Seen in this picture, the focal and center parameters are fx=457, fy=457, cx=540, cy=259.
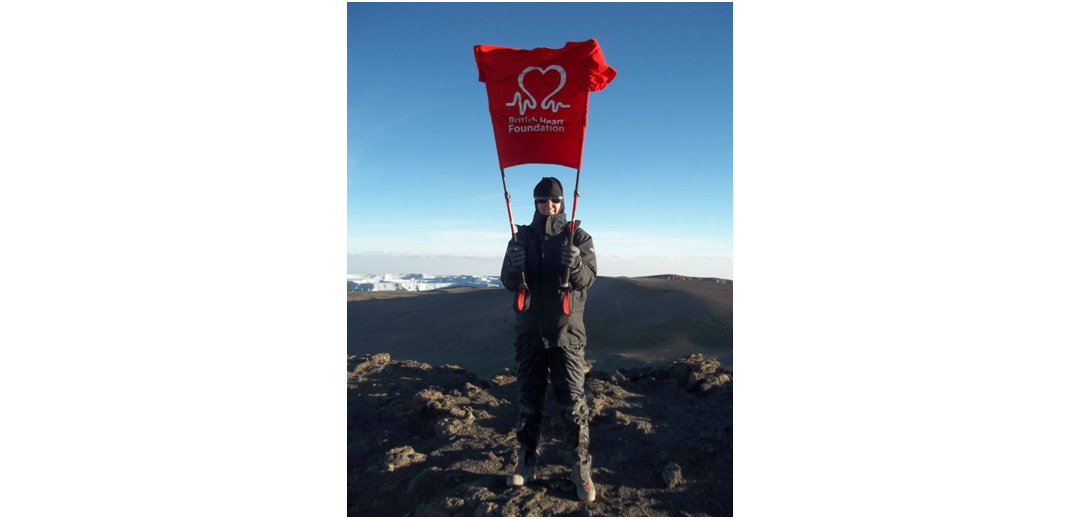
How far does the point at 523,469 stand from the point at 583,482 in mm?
436

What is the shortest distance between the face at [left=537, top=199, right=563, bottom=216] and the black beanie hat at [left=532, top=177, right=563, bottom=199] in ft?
0.15

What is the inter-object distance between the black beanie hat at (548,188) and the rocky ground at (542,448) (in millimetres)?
2032

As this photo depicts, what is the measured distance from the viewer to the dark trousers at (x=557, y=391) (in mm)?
3139

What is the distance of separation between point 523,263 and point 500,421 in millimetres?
2008

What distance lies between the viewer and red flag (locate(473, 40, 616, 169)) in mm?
3439

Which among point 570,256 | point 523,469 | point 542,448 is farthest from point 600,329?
point 570,256

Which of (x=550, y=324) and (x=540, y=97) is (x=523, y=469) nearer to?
(x=550, y=324)

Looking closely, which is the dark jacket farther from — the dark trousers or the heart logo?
the heart logo

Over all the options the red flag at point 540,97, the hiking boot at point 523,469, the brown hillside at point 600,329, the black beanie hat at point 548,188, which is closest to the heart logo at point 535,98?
the red flag at point 540,97

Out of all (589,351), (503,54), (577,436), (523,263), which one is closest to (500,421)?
(577,436)

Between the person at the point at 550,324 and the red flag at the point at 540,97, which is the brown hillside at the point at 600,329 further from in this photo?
the red flag at the point at 540,97

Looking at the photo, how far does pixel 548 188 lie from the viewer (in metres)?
3.18

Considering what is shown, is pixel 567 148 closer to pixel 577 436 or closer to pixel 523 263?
pixel 523 263

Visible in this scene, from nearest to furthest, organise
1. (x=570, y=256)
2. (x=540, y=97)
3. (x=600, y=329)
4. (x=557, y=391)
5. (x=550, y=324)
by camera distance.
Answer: (x=570, y=256)
(x=550, y=324)
(x=557, y=391)
(x=540, y=97)
(x=600, y=329)
